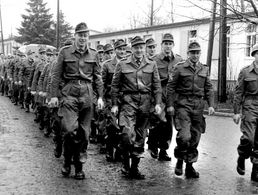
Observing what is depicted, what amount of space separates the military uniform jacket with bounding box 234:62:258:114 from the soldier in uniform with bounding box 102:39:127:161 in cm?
219

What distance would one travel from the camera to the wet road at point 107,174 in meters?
6.02

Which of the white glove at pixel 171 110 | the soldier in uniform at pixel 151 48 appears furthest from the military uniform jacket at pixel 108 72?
the white glove at pixel 171 110

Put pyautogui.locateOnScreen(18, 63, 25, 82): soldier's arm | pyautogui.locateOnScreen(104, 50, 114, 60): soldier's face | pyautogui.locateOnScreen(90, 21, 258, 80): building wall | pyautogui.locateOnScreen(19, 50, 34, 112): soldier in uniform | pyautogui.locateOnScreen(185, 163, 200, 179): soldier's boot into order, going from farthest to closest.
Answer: pyautogui.locateOnScreen(90, 21, 258, 80): building wall, pyautogui.locateOnScreen(18, 63, 25, 82): soldier's arm, pyautogui.locateOnScreen(19, 50, 34, 112): soldier in uniform, pyautogui.locateOnScreen(104, 50, 114, 60): soldier's face, pyautogui.locateOnScreen(185, 163, 200, 179): soldier's boot

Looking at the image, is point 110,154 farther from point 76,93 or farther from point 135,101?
point 76,93

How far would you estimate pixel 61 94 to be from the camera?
21.7ft

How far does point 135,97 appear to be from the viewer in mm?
6777

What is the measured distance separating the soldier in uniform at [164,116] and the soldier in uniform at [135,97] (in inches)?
51.8

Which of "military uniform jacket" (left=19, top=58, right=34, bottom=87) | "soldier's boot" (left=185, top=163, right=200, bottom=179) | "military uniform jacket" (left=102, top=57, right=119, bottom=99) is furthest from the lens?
"military uniform jacket" (left=19, top=58, right=34, bottom=87)

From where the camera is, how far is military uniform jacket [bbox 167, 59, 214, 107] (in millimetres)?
6957

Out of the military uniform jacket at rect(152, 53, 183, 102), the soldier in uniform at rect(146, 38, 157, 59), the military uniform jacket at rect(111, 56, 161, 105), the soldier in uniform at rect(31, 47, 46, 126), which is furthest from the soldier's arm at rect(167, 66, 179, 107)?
the soldier in uniform at rect(31, 47, 46, 126)

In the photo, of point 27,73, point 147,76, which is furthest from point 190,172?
point 27,73

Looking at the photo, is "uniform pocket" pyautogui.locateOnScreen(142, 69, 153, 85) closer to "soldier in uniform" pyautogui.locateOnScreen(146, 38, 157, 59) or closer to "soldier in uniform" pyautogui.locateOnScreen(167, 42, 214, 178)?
"soldier in uniform" pyautogui.locateOnScreen(167, 42, 214, 178)

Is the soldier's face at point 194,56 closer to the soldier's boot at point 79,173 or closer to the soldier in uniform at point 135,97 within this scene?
the soldier in uniform at point 135,97

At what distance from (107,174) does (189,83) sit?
6.40 ft
